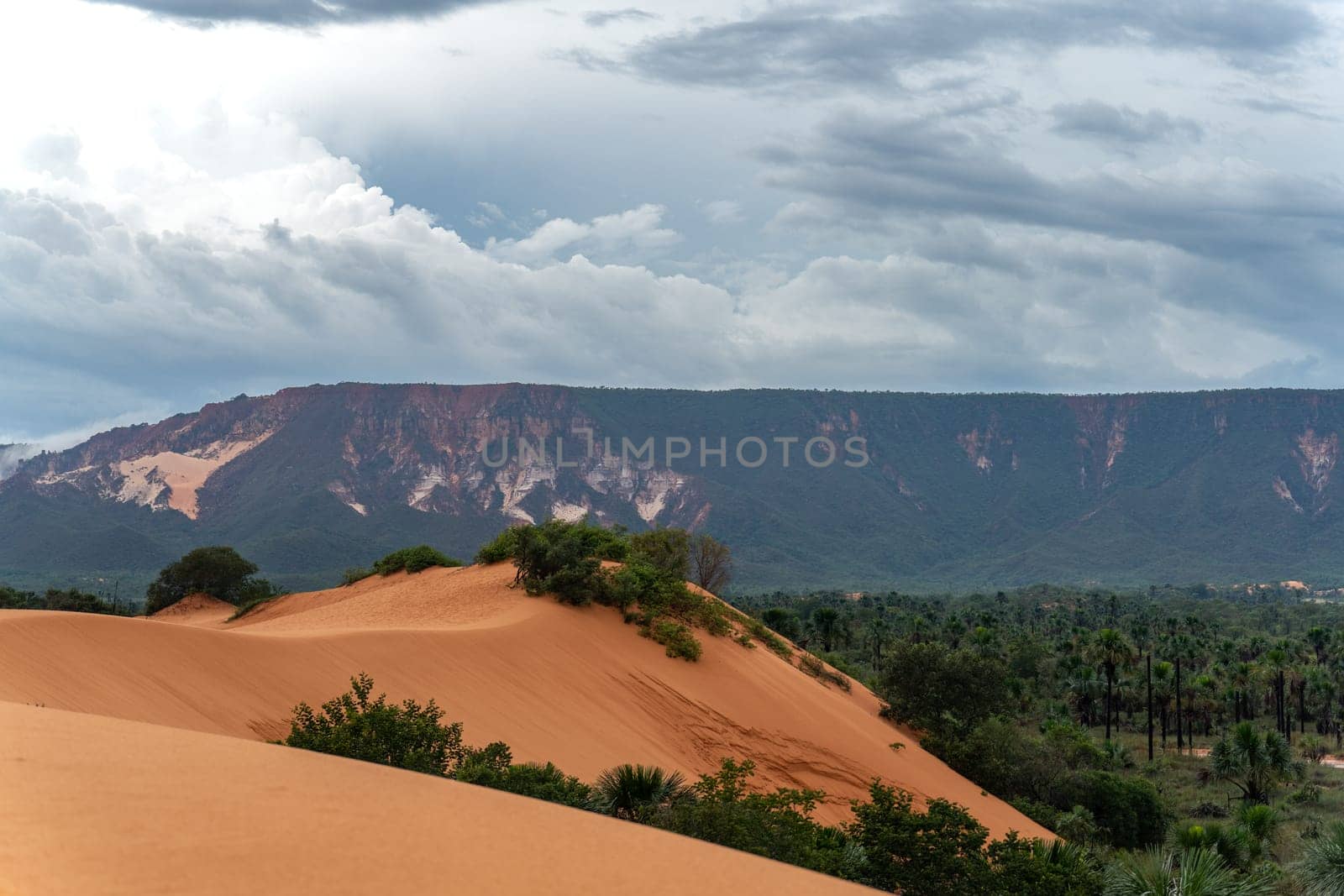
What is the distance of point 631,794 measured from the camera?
1898cm

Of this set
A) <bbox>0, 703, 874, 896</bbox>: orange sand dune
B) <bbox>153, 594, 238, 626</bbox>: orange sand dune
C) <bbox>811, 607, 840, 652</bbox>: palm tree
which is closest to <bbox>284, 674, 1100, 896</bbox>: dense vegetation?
<bbox>0, 703, 874, 896</bbox>: orange sand dune

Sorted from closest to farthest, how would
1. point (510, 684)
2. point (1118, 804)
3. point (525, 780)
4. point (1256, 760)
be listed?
point (525, 780), point (510, 684), point (1118, 804), point (1256, 760)

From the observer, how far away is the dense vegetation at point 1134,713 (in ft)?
123

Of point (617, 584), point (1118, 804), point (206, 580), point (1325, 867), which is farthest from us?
point (206, 580)

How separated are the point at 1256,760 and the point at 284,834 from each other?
1936 inches

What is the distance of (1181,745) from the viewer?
222 ft

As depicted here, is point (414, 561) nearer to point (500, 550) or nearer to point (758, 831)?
point (500, 550)

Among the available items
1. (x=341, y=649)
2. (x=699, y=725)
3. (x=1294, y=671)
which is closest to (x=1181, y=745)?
(x=1294, y=671)

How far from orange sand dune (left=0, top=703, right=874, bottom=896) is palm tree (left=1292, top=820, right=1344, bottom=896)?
1484 centimetres

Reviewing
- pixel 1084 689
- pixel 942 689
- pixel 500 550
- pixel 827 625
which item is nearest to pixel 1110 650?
pixel 1084 689

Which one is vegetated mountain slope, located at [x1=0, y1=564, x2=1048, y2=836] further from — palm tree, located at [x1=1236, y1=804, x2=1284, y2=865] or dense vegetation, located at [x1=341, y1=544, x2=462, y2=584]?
palm tree, located at [x1=1236, y1=804, x2=1284, y2=865]

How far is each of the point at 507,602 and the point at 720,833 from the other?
21.9 metres

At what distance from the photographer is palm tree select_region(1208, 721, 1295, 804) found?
5075cm

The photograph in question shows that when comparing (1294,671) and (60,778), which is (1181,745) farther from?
(60,778)
